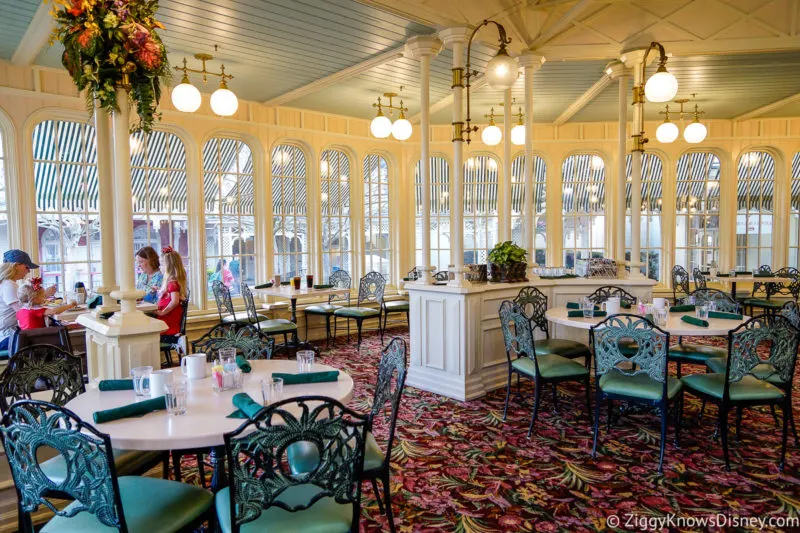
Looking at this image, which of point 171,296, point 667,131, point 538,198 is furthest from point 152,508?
point 538,198

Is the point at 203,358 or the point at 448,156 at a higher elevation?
the point at 448,156

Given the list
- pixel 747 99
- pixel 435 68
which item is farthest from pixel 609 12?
pixel 747 99

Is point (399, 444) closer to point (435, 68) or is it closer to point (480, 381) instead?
point (480, 381)

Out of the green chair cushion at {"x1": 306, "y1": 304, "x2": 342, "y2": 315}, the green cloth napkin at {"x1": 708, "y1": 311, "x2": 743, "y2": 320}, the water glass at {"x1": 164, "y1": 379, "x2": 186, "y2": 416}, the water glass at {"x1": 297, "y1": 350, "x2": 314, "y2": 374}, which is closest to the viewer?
the water glass at {"x1": 164, "y1": 379, "x2": 186, "y2": 416}

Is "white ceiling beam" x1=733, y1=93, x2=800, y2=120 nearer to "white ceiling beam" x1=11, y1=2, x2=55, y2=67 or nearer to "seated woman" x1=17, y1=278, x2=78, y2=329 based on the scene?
"white ceiling beam" x1=11, y1=2, x2=55, y2=67

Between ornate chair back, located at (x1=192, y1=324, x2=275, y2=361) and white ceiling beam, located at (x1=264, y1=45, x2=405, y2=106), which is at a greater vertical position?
white ceiling beam, located at (x1=264, y1=45, x2=405, y2=106)

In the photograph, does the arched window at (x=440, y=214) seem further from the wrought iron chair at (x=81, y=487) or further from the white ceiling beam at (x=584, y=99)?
the wrought iron chair at (x=81, y=487)

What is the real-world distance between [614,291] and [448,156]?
195 inches

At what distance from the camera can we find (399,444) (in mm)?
3957

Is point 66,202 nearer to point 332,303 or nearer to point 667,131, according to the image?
point 332,303

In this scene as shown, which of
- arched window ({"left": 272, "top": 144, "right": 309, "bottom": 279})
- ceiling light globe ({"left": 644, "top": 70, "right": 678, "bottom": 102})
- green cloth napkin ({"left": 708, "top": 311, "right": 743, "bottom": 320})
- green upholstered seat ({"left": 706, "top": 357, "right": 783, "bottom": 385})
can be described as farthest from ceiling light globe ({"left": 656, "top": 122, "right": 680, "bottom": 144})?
arched window ({"left": 272, "top": 144, "right": 309, "bottom": 279})

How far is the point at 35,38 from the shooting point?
495cm

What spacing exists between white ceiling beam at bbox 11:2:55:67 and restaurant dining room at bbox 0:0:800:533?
0.04 metres

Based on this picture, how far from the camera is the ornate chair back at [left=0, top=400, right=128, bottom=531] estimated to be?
1.83 m
